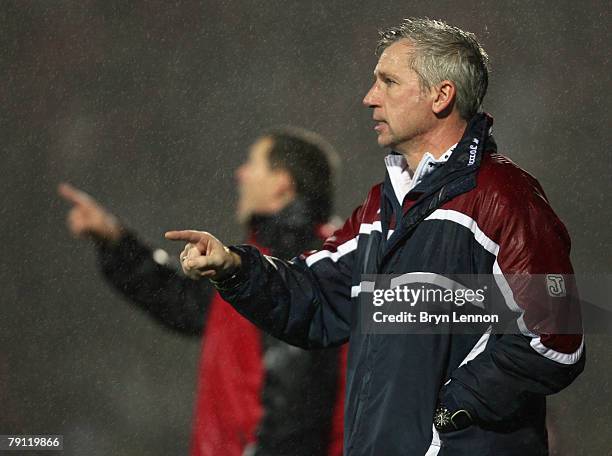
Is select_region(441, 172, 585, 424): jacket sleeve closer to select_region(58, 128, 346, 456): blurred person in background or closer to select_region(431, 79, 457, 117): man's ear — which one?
select_region(431, 79, 457, 117): man's ear

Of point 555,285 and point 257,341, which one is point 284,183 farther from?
point 555,285

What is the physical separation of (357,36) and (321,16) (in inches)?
5.4

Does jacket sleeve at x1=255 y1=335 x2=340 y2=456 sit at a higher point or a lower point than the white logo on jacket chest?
lower

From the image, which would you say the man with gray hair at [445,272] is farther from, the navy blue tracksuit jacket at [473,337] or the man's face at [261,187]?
the man's face at [261,187]

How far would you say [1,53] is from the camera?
3439mm

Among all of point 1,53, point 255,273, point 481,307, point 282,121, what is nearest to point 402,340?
point 481,307

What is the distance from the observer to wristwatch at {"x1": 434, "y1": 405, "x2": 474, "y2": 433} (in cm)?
181

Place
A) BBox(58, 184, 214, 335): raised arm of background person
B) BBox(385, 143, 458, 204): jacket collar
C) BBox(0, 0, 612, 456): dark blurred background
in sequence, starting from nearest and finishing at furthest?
BBox(385, 143, 458, 204): jacket collar < BBox(58, 184, 214, 335): raised arm of background person < BBox(0, 0, 612, 456): dark blurred background

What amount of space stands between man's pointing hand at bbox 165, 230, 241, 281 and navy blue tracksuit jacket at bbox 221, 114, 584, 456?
10.4 inches

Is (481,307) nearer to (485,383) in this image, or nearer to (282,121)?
(485,383)

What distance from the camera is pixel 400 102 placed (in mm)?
1975

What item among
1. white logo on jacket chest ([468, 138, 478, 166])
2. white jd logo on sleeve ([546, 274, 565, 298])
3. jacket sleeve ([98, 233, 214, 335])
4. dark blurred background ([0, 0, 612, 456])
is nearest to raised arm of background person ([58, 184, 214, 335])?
jacket sleeve ([98, 233, 214, 335])

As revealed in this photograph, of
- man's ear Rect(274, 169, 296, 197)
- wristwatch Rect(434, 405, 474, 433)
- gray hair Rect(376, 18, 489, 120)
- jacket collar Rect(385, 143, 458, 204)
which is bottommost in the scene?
wristwatch Rect(434, 405, 474, 433)

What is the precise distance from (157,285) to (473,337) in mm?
1181
